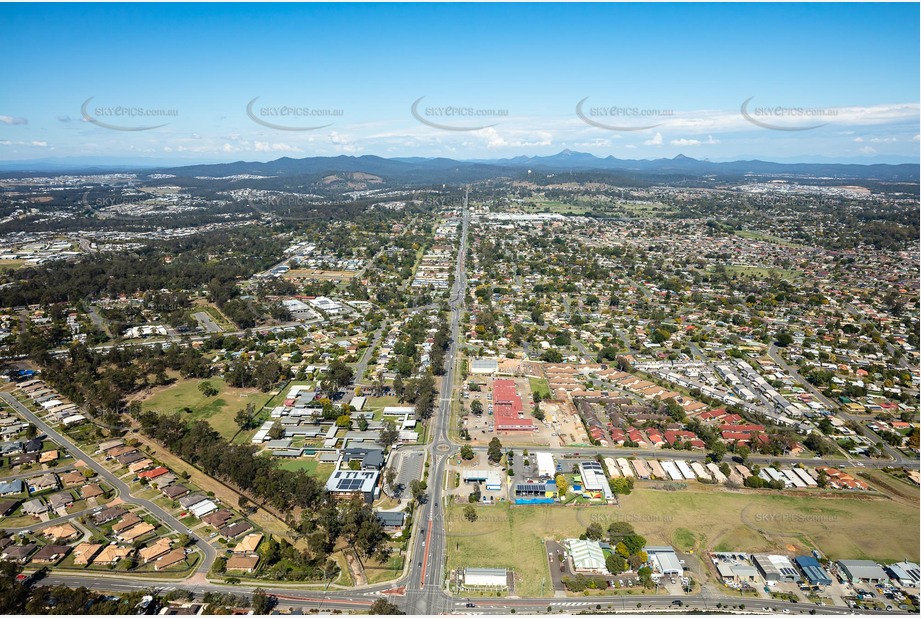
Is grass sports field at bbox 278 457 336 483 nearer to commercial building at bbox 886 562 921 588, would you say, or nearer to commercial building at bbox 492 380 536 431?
commercial building at bbox 492 380 536 431

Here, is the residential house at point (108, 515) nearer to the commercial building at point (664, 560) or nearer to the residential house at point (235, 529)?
the residential house at point (235, 529)

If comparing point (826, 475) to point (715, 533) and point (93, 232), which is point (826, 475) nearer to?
point (715, 533)

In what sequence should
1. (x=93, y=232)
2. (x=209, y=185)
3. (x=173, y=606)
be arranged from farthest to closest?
(x=209, y=185), (x=93, y=232), (x=173, y=606)

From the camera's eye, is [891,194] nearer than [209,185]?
Yes

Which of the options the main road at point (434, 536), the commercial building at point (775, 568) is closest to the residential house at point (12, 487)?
the main road at point (434, 536)

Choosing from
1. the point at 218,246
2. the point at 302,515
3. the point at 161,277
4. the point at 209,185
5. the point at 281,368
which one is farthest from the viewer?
the point at 209,185

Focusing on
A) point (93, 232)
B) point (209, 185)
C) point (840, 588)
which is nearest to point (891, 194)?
point (840, 588)

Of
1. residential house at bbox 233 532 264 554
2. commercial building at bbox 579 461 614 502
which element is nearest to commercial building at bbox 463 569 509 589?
commercial building at bbox 579 461 614 502
